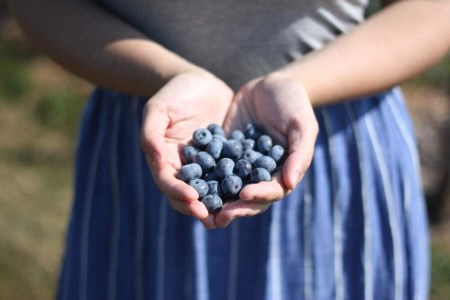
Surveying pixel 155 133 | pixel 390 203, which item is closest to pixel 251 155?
pixel 155 133

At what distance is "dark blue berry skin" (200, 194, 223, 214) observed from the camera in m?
0.86

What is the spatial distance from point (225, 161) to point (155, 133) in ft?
0.31

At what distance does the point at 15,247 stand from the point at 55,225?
14 cm

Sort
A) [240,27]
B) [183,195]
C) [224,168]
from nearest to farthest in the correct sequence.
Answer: [183,195]
[224,168]
[240,27]

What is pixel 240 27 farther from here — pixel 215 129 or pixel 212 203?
pixel 212 203

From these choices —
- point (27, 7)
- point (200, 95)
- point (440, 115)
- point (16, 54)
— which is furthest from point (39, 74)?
point (200, 95)

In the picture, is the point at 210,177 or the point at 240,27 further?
the point at 240,27

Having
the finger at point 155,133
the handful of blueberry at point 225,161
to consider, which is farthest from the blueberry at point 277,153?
the finger at point 155,133

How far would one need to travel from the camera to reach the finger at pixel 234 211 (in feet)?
2.70

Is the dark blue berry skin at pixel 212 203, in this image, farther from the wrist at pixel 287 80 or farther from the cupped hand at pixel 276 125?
the wrist at pixel 287 80

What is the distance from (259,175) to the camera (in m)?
0.89

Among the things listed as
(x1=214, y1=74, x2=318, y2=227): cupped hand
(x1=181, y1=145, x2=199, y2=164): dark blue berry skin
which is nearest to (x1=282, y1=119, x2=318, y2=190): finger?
(x1=214, y1=74, x2=318, y2=227): cupped hand

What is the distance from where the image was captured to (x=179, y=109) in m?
0.93

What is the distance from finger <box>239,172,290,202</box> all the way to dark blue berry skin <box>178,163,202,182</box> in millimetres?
72
